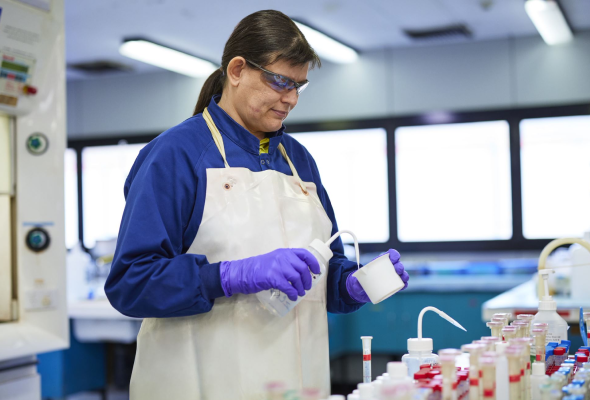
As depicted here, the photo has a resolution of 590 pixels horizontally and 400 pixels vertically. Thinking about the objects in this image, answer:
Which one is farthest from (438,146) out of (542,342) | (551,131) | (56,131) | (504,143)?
(542,342)

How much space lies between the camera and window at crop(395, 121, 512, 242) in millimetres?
5348

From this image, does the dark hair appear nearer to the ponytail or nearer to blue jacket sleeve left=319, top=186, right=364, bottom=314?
the ponytail

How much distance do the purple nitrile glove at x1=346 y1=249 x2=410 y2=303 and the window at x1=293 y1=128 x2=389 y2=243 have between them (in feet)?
13.1

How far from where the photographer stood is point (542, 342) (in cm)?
139

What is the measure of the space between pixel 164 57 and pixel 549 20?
290cm

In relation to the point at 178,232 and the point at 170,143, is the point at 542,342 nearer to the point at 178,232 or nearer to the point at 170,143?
the point at 178,232

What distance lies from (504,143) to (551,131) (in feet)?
1.21

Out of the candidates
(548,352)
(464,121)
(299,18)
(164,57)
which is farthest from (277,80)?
(464,121)

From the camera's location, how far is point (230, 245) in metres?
1.51

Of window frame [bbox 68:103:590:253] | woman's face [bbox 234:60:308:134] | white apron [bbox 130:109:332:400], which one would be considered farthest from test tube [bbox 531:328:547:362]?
window frame [bbox 68:103:590:253]

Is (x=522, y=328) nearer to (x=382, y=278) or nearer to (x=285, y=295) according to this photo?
(x=382, y=278)

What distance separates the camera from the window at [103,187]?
6.32 m

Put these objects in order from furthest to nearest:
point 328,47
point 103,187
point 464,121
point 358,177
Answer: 1. point 103,187
2. point 358,177
3. point 464,121
4. point 328,47

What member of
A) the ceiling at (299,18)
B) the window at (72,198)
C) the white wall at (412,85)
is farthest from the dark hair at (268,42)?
the window at (72,198)
